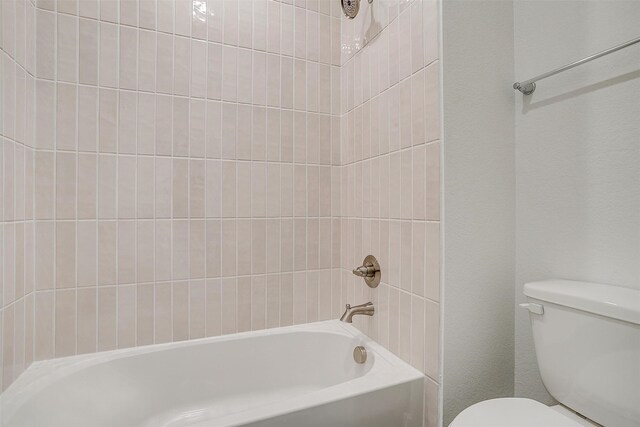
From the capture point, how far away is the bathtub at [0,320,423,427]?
967 millimetres

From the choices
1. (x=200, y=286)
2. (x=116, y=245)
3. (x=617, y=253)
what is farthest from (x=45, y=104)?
(x=617, y=253)

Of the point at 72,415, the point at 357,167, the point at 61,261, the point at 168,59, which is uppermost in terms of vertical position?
the point at 168,59

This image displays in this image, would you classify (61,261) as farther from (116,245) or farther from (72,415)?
(72,415)

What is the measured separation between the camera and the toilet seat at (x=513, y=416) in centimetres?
82

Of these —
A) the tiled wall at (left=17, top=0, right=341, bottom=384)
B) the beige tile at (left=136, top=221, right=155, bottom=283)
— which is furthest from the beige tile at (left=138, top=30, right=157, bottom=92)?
the beige tile at (left=136, top=221, right=155, bottom=283)

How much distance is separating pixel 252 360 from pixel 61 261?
0.86 metres

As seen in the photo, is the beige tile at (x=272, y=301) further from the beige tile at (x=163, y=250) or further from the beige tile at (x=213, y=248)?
the beige tile at (x=163, y=250)

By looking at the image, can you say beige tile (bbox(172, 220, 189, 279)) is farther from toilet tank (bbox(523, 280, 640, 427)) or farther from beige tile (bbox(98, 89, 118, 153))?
toilet tank (bbox(523, 280, 640, 427))

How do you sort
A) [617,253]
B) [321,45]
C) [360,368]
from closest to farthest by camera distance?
[617,253] < [360,368] < [321,45]

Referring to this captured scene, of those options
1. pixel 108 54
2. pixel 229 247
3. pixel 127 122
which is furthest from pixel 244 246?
pixel 108 54

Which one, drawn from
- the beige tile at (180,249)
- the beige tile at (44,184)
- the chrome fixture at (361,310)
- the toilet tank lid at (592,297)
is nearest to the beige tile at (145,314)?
the beige tile at (180,249)

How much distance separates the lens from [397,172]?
3.95 feet

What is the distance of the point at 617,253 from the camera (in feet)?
2.96

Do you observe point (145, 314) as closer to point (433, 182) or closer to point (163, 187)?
point (163, 187)
